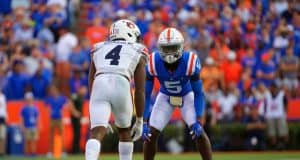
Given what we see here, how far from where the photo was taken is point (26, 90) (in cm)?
1947

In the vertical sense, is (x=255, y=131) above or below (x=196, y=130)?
below

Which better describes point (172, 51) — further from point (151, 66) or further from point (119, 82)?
point (119, 82)

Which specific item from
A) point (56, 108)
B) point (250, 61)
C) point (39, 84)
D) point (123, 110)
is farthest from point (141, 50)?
point (250, 61)

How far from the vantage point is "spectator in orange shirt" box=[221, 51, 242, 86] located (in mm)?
20016

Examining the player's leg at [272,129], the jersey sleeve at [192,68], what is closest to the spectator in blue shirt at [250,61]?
the player's leg at [272,129]

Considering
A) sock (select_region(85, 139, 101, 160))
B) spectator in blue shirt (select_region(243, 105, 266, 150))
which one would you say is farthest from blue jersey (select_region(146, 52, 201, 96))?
spectator in blue shirt (select_region(243, 105, 266, 150))

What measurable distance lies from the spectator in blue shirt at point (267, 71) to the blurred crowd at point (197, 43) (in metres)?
0.02

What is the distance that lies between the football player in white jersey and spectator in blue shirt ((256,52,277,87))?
10.1m

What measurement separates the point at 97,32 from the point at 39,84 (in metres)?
2.20

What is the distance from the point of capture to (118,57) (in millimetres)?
9742

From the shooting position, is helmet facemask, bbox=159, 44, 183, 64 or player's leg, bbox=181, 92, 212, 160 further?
helmet facemask, bbox=159, 44, 183, 64

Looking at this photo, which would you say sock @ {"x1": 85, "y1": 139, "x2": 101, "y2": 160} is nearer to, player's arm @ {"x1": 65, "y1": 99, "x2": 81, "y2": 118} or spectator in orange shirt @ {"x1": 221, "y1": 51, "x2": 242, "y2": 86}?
player's arm @ {"x1": 65, "y1": 99, "x2": 81, "y2": 118}

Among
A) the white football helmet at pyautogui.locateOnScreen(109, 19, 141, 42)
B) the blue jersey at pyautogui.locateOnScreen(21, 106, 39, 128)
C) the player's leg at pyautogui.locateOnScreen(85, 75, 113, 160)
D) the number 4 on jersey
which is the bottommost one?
the blue jersey at pyautogui.locateOnScreen(21, 106, 39, 128)

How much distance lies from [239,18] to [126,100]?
40.9 ft
